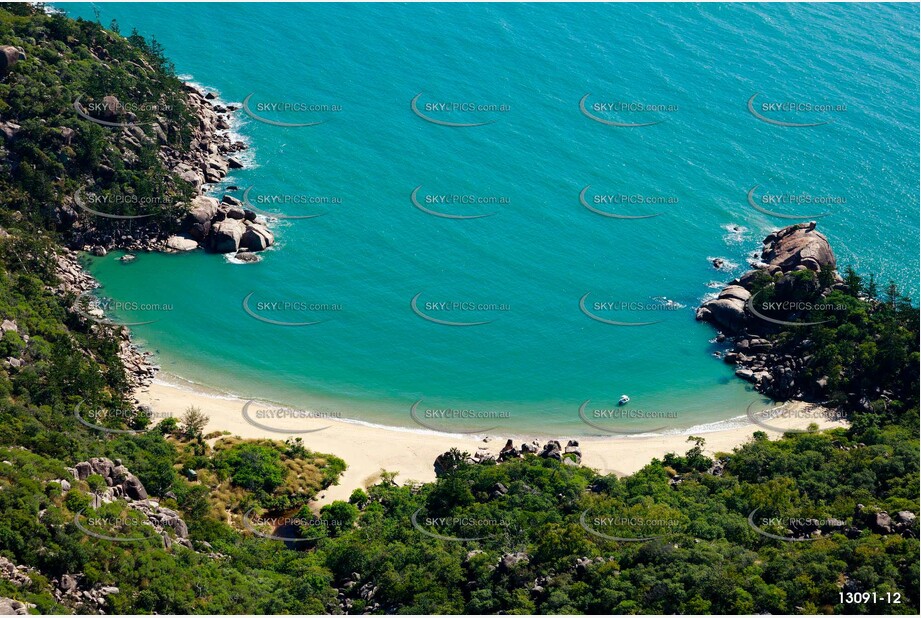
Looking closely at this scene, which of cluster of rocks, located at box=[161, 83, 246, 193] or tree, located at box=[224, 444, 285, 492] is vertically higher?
cluster of rocks, located at box=[161, 83, 246, 193]

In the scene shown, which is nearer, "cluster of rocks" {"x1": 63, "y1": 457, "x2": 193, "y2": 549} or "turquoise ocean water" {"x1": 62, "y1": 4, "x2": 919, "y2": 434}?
"cluster of rocks" {"x1": 63, "y1": 457, "x2": 193, "y2": 549}

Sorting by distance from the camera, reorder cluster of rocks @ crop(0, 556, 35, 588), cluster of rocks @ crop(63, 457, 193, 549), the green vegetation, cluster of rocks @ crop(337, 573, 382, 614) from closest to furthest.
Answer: cluster of rocks @ crop(0, 556, 35, 588) → the green vegetation → cluster of rocks @ crop(337, 573, 382, 614) → cluster of rocks @ crop(63, 457, 193, 549)

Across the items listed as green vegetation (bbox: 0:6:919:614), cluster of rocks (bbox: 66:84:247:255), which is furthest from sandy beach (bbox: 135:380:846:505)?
cluster of rocks (bbox: 66:84:247:255)

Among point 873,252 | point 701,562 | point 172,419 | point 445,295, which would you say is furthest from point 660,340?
point 172,419

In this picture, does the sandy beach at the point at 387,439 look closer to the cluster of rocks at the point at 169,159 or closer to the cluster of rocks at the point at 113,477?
the cluster of rocks at the point at 113,477

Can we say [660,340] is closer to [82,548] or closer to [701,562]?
[701,562]

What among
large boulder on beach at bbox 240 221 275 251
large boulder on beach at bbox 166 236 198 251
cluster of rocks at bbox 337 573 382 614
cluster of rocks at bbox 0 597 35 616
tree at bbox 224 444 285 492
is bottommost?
cluster of rocks at bbox 0 597 35 616

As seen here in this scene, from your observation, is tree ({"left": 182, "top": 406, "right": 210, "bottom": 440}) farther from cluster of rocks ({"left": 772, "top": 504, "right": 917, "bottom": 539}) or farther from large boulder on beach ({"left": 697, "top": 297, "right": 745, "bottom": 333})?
large boulder on beach ({"left": 697, "top": 297, "right": 745, "bottom": 333})
